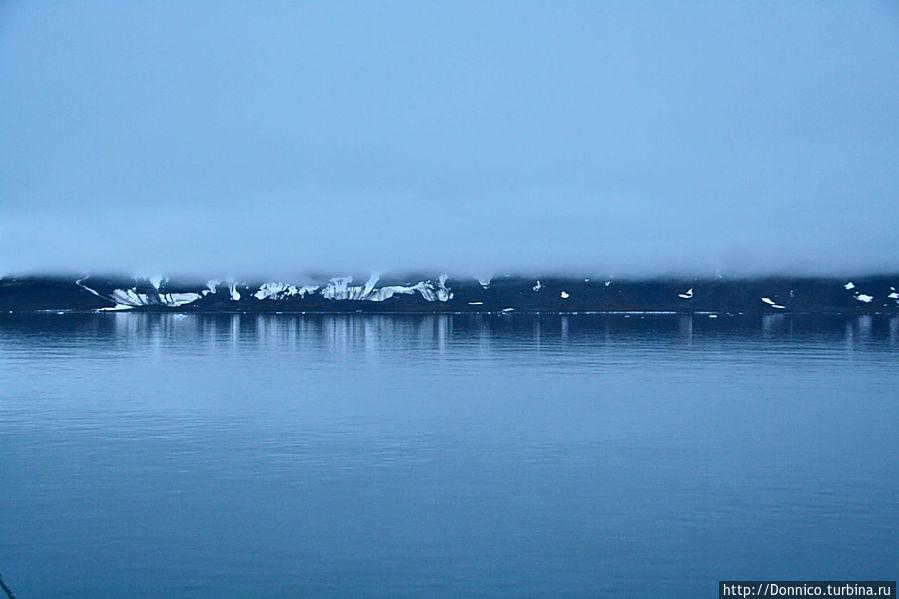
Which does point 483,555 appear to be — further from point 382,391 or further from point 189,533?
point 382,391

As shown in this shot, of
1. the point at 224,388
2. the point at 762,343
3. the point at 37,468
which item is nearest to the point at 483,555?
the point at 37,468

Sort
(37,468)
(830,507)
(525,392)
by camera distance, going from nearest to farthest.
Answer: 1. (830,507)
2. (37,468)
3. (525,392)

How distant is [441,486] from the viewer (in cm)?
2395

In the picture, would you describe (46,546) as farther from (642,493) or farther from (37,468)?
(642,493)

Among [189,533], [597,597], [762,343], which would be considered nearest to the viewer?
[597,597]

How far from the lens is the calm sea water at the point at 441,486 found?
56.8 ft

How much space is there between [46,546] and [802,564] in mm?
15458

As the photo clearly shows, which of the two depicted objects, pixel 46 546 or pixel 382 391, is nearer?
pixel 46 546

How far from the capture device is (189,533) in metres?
19.5

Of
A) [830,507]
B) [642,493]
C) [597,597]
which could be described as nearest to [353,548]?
[597,597]

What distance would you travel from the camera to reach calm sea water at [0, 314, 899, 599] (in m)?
17.3

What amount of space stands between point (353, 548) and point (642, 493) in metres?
8.38

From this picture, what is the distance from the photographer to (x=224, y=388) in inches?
1892

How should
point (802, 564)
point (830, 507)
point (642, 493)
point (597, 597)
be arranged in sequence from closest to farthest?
1. point (597, 597)
2. point (802, 564)
3. point (830, 507)
4. point (642, 493)
